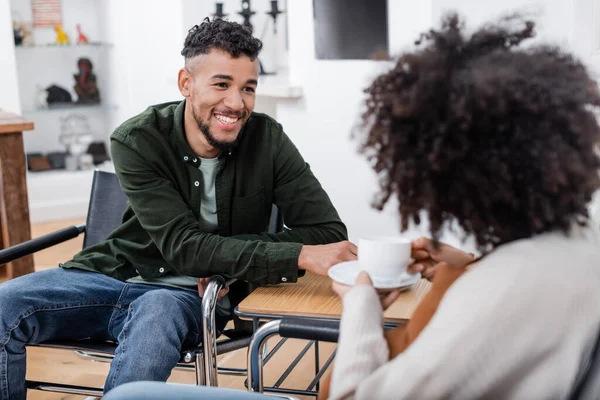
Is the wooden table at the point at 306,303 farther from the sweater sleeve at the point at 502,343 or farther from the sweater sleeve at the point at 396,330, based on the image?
the sweater sleeve at the point at 502,343

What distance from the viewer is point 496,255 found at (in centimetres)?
91

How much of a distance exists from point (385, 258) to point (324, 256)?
284 mm

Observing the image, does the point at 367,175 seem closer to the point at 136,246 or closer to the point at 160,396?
the point at 136,246

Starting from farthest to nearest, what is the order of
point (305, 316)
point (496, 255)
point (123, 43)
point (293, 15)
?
point (123, 43) → point (293, 15) → point (305, 316) → point (496, 255)

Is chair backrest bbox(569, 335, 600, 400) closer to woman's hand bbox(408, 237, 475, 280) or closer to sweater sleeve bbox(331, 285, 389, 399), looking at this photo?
sweater sleeve bbox(331, 285, 389, 399)

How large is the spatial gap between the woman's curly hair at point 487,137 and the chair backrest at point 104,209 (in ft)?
4.23

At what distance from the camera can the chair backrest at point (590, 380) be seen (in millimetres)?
885

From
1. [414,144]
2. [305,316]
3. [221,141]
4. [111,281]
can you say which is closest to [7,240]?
[111,281]

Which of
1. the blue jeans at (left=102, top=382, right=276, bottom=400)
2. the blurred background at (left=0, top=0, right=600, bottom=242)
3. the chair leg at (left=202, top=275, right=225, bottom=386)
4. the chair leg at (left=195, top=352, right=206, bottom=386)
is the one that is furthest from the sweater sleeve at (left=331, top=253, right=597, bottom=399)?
the blurred background at (left=0, top=0, right=600, bottom=242)

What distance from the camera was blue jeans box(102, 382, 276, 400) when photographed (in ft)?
3.25

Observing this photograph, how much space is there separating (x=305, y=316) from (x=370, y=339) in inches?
16.2

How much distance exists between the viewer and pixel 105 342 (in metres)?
1.74

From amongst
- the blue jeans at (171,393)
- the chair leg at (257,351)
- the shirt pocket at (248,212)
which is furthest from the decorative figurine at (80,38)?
the blue jeans at (171,393)

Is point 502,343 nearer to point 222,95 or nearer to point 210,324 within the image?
point 210,324
